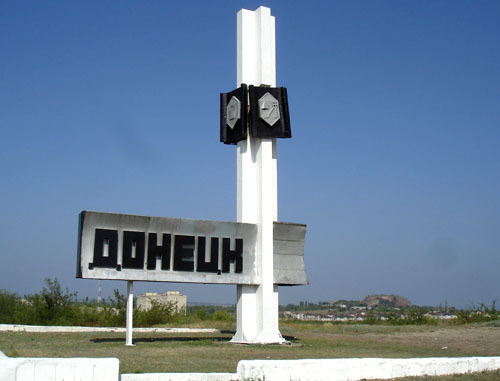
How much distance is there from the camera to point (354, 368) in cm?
1273

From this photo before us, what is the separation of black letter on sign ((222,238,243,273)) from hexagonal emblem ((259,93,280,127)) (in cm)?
451

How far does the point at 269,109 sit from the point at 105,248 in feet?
25.3

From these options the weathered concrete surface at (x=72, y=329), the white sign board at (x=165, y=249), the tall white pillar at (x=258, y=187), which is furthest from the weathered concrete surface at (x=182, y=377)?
the weathered concrete surface at (x=72, y=329)

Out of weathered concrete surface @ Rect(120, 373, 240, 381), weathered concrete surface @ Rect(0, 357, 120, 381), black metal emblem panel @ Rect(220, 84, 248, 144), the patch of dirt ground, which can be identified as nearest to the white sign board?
black metal emblem panel @ Rect(220, 84, 248, 144)

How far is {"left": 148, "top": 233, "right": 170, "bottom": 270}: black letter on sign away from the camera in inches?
820

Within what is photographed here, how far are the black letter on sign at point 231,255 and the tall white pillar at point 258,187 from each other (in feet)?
2.16

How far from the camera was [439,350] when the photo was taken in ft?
66.6

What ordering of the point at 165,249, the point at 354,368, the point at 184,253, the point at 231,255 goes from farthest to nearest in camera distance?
the point at 231,255 < the point at 184,253 < the point at 165,249 < the point at 354,368

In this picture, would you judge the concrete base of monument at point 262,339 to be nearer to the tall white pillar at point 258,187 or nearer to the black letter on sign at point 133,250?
the tall white pillar at point 258,187

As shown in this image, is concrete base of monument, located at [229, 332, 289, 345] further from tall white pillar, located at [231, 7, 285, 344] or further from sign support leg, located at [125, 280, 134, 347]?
sign support leg, located at [125, 280, 134, 347]

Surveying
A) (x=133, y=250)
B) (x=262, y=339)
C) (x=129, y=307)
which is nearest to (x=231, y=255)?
(x=262, y=339)

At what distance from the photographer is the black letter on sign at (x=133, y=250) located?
20312 millimetres

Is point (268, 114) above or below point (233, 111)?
below

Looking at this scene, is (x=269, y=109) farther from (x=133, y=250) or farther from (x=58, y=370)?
(x=58, y=370)
